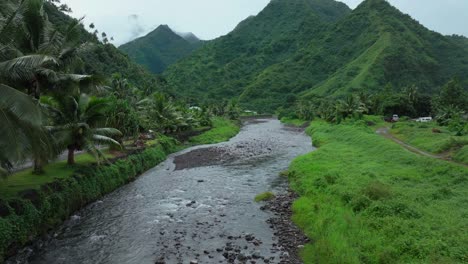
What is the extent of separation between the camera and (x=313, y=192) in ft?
89.5

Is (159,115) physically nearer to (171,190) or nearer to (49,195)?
(171,190)

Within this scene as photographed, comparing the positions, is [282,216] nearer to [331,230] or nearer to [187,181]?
[331,230]

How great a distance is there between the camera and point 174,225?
22.4 m

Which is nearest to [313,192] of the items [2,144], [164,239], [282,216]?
[282,216]

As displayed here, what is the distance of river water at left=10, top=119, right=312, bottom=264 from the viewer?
59.0ft

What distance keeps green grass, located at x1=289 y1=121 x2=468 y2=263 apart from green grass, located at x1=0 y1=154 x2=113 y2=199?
16.3m

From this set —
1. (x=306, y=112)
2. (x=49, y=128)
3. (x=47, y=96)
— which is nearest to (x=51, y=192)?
(x=49, y=128)

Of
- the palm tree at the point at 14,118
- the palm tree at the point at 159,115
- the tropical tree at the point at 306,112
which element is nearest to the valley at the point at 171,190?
the palm tree at the point at 14,118

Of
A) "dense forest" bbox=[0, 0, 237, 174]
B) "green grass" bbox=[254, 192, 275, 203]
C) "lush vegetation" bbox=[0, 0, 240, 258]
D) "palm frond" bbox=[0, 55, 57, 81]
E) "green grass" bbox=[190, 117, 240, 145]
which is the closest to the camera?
"dense forest" bbox=[0, 0, 237, 174]

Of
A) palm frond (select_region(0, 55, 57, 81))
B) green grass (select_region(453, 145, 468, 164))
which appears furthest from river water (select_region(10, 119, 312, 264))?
green grass (select_region(453, 145, 468, 164))

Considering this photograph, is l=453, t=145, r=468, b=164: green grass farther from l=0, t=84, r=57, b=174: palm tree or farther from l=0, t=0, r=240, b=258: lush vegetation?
l=0, t=84, r=57, b=174: palm tree

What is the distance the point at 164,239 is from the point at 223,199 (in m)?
8.45

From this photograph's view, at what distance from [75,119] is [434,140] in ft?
133

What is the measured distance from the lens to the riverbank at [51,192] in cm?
1800
